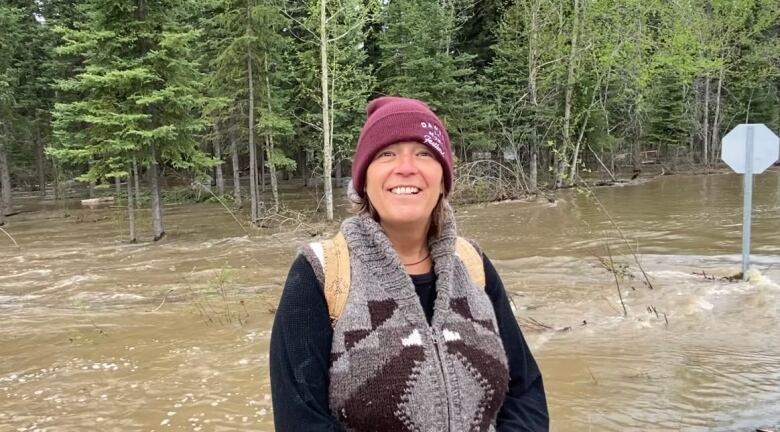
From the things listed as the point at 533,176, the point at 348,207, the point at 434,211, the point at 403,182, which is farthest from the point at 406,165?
the point at 533,176

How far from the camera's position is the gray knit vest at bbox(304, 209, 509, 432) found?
167cm

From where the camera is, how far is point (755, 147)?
29.2 ft

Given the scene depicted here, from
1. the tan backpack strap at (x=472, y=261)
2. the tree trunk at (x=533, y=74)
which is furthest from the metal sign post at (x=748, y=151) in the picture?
the tree trunk at (x=533, y=74)

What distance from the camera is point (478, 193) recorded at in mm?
24281

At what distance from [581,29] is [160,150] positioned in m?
19.4

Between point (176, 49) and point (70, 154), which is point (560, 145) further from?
point (70, 154)

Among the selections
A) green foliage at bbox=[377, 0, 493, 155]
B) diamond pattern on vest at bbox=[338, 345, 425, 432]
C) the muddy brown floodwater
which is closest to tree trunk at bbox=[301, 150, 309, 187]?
green foliage at bbox=[377, 0, 493, 155]

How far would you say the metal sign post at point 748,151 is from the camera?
347 inches

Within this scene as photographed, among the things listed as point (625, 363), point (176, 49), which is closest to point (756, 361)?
Result: point (625, 363)

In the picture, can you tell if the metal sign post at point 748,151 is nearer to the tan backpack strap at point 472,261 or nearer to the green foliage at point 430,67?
the tan backpack strap at point 472,261

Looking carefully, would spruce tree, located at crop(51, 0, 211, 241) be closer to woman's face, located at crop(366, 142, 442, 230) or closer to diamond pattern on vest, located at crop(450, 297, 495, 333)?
woman's face, located at crop(366, 142, 442, 230)

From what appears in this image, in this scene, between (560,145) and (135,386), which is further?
(560,145)

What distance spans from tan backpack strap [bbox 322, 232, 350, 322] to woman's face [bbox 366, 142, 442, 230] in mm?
191

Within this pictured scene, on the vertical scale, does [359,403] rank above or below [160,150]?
below
